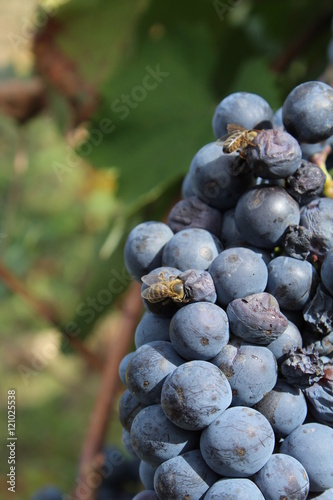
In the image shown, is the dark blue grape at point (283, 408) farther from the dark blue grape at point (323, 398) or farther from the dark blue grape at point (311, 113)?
the dark blue grape at point (311, 113)

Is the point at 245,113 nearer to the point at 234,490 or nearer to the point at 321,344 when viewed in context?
the point at 321,344

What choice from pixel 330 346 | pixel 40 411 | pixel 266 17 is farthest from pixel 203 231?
pixel 40 411

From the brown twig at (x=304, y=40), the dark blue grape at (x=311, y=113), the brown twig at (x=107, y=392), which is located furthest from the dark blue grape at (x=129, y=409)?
the brown twig at (x=304, y=40)

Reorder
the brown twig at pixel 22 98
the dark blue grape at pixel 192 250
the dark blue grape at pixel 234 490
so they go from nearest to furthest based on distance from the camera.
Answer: the dark blue grape at pixel 234 490 → the dark blue grape at pixel 192 250 → the brown twig at pixel 22 98

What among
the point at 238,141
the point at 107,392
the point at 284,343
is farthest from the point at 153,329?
the point at 107,392

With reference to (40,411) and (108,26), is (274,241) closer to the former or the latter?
(108,26)

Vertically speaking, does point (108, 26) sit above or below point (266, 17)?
above
